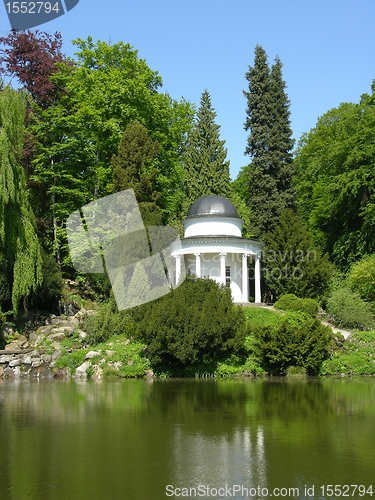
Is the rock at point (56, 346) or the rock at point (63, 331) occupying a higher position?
the rock at point (63, 331)

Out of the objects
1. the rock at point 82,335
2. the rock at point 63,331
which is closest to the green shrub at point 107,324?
the rock at point 82,335

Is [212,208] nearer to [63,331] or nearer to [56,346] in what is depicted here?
[63,331]

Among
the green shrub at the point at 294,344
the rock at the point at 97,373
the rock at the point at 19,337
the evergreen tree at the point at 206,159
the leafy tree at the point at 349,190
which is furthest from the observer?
the evergreen tree at the point at 206,159

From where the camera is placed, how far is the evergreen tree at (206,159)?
53.5 m

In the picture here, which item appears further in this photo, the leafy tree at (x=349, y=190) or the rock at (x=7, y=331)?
the leafy tree at (x=349, y=190)

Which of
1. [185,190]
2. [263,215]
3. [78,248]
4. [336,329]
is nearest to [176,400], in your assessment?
[336,329]

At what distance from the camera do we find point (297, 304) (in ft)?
107

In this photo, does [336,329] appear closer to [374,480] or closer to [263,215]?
[263,215]

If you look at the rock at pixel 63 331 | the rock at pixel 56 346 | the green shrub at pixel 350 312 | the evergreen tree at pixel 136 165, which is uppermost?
the evergreen tree at pixel 136 165

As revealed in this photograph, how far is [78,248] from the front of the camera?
38156 mm

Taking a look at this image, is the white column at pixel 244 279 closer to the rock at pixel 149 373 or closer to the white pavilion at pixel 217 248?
the white pavilion at pixel 217 248

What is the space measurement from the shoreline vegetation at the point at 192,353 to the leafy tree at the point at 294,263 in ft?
12.8

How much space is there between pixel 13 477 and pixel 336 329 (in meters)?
22.9

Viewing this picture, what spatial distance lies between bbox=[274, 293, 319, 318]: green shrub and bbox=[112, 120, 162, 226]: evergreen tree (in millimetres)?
8944
